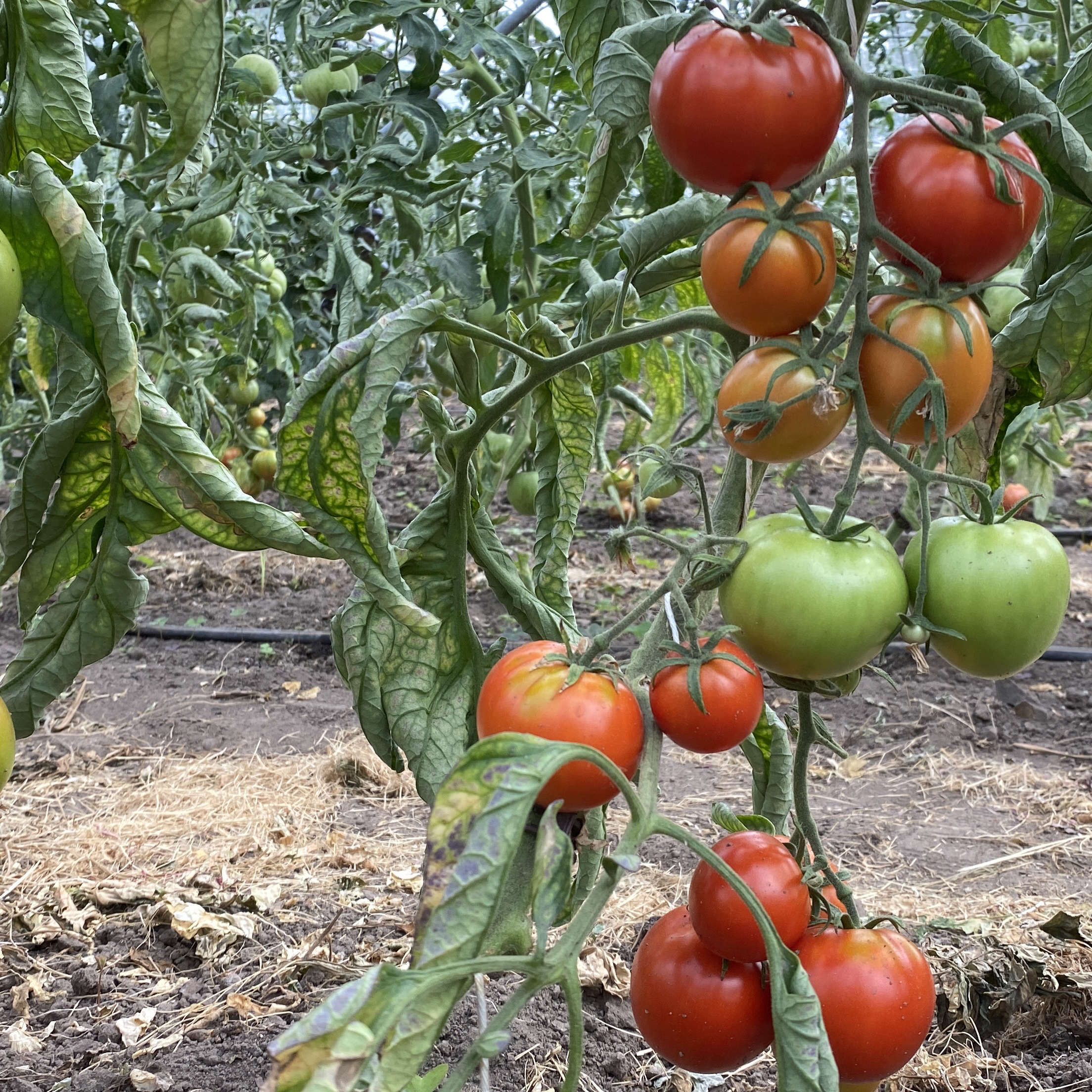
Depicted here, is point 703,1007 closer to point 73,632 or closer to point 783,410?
point 783,410

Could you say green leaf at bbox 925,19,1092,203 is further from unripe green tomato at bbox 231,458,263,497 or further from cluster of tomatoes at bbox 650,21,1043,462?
unripe green tomato at bbox 231,458,263,497

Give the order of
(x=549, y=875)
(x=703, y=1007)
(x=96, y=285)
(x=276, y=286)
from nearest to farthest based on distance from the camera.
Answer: (x=549, y=875), (x=96, y=285), (x=703, y=1007), (x=276, y=286)

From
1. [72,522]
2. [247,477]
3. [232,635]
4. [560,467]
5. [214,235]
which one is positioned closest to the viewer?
[72,522]

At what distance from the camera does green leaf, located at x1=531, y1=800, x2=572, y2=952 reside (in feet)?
1.56

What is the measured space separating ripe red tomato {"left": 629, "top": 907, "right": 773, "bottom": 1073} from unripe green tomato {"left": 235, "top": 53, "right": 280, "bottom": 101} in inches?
72.4

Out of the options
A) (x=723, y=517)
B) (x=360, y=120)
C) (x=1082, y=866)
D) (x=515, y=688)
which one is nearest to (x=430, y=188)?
(x=360, y=120)

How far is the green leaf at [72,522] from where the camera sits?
79 cm

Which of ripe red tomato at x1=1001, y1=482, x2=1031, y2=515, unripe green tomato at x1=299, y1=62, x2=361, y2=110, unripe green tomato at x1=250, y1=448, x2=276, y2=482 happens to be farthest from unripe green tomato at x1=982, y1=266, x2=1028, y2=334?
unripe green tomato at x1=250, y1=448, x2=276, y2=482

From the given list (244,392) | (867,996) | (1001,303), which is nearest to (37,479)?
(867,996)

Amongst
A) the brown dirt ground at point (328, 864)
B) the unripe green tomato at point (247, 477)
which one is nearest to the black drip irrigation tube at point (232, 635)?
the brown dirt ground at point (328, 864)

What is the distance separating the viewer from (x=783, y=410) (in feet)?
1.85

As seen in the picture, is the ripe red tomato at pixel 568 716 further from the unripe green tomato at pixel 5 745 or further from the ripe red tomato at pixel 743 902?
the unripe green tomato at pixel 5 745

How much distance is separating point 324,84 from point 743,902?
1784mm

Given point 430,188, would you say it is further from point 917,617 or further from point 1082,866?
point 1082,866
